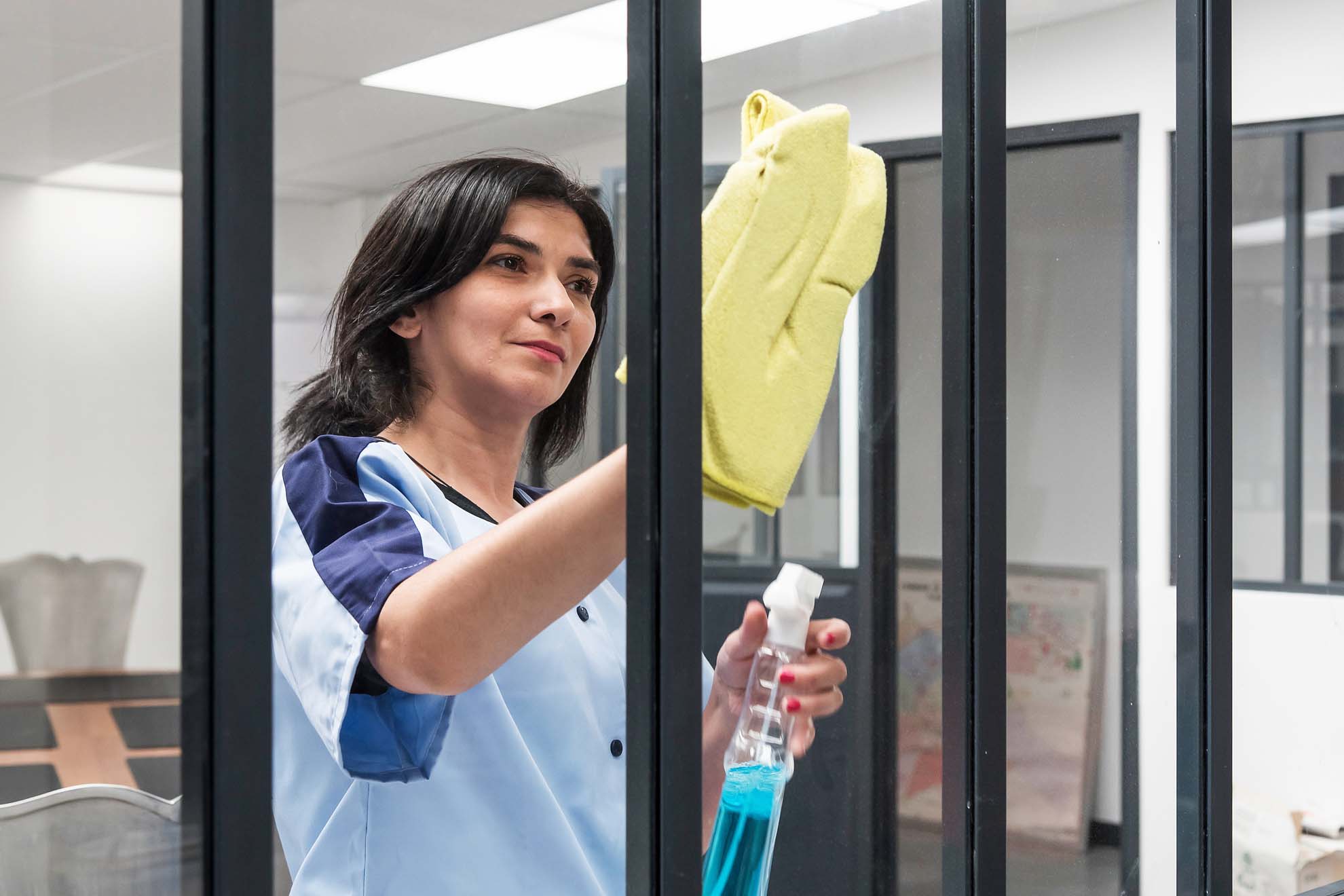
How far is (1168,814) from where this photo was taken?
1.89 metres

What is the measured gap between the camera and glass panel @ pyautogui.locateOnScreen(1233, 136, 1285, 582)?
2.78 metres

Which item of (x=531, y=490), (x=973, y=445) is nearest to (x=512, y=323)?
(x=531, y=490)

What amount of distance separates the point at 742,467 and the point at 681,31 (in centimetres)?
25

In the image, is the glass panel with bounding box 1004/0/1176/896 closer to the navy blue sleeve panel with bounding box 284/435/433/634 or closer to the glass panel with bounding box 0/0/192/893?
the navy blue sleeve panel with bounding box 284/435/433/634

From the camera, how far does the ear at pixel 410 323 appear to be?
2.86ft

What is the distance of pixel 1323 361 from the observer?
274 cm

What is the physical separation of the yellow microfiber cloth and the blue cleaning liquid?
21 centimetres

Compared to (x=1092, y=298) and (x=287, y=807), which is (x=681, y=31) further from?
(x=1092, y=298)

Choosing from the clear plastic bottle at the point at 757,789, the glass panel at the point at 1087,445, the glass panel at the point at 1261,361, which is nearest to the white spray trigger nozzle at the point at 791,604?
the clear plastic bottle at the point at 757,789

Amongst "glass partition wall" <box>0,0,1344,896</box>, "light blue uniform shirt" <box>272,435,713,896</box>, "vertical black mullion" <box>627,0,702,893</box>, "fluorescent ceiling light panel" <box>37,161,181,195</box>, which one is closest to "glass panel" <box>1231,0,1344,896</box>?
"glass partition wall" <box>0,0,1344,896</box>

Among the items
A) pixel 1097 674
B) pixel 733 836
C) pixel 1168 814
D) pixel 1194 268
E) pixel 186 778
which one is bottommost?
pixel 1168 814

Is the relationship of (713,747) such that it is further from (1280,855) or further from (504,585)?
(1280,855)

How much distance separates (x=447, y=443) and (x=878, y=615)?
27.8 inches

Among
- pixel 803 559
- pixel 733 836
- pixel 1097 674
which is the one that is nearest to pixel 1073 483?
pixel 1097 674
